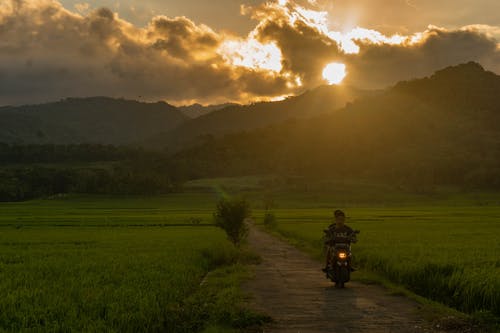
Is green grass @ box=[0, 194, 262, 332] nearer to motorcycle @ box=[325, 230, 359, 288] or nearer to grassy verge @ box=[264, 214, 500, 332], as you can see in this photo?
motorcycle @ box=[325, 230, 359, 288]

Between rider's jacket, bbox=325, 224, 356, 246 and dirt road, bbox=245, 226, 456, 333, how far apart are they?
1.72 meters

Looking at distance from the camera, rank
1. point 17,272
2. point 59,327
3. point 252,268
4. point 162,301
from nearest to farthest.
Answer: point 59,327 → point 162,301 → point 17,272 → point 252,268

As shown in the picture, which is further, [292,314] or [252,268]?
[252,268]

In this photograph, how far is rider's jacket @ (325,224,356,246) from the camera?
19984 mm

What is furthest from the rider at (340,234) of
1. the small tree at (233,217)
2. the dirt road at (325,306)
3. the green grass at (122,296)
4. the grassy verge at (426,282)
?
the small tree at (233,217)

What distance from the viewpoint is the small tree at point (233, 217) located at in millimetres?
38562

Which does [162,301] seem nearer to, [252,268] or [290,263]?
[252,268]

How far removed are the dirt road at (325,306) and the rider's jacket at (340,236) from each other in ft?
5.63

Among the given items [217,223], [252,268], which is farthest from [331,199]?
[252,268]

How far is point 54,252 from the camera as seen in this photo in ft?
103

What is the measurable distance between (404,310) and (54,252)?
23.5 m

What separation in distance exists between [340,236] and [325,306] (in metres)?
5.11

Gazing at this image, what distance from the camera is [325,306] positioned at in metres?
15.3

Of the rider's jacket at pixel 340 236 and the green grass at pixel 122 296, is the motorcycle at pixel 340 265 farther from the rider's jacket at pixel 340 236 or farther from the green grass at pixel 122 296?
the green grass at pixel 122 296
